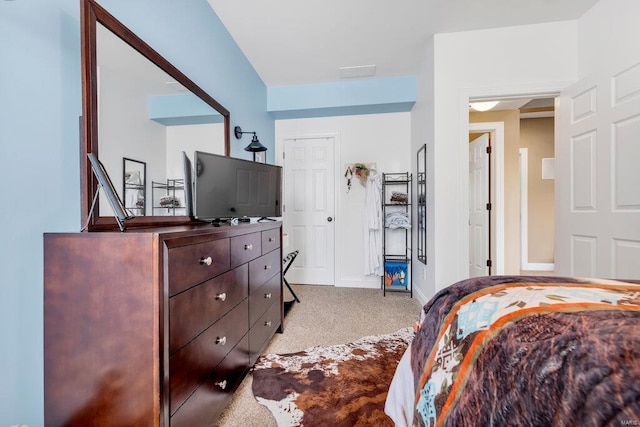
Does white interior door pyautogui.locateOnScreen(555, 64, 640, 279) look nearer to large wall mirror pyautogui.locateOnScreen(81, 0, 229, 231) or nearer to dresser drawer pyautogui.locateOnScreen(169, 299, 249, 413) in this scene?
dresser drawer pyautogui.locateOnScreen(169, 299, 249, 413)

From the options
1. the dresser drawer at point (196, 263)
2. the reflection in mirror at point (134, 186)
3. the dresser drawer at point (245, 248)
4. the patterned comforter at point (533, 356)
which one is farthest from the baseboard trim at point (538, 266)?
the reflection in mirror at point (134, 186)

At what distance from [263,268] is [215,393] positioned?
77cm

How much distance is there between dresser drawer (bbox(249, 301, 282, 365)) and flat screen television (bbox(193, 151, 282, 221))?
76cm

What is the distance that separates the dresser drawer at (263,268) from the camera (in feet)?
5.35

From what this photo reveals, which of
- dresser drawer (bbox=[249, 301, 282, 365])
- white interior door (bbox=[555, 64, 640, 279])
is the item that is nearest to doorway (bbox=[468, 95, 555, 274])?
white interior door (bbox=[555, 64, 640, 279])

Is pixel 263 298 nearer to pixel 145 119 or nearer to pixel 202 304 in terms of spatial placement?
pixel 202 304

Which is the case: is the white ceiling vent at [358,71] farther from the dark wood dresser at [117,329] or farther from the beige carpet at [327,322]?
the dark wood dresser at [117,329]

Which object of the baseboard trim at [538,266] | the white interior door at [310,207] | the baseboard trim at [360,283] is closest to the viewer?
the baseboard trim at [360,283]

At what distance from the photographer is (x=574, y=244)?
6.87 ft

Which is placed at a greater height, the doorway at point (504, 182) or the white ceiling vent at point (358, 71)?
the white ceiling vent at point (358, 71)

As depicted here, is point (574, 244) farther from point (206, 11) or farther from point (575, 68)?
point (206, 11)

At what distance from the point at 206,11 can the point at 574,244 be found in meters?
3.46

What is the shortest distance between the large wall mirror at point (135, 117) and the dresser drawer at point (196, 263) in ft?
1.40

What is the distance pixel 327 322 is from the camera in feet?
8.07
